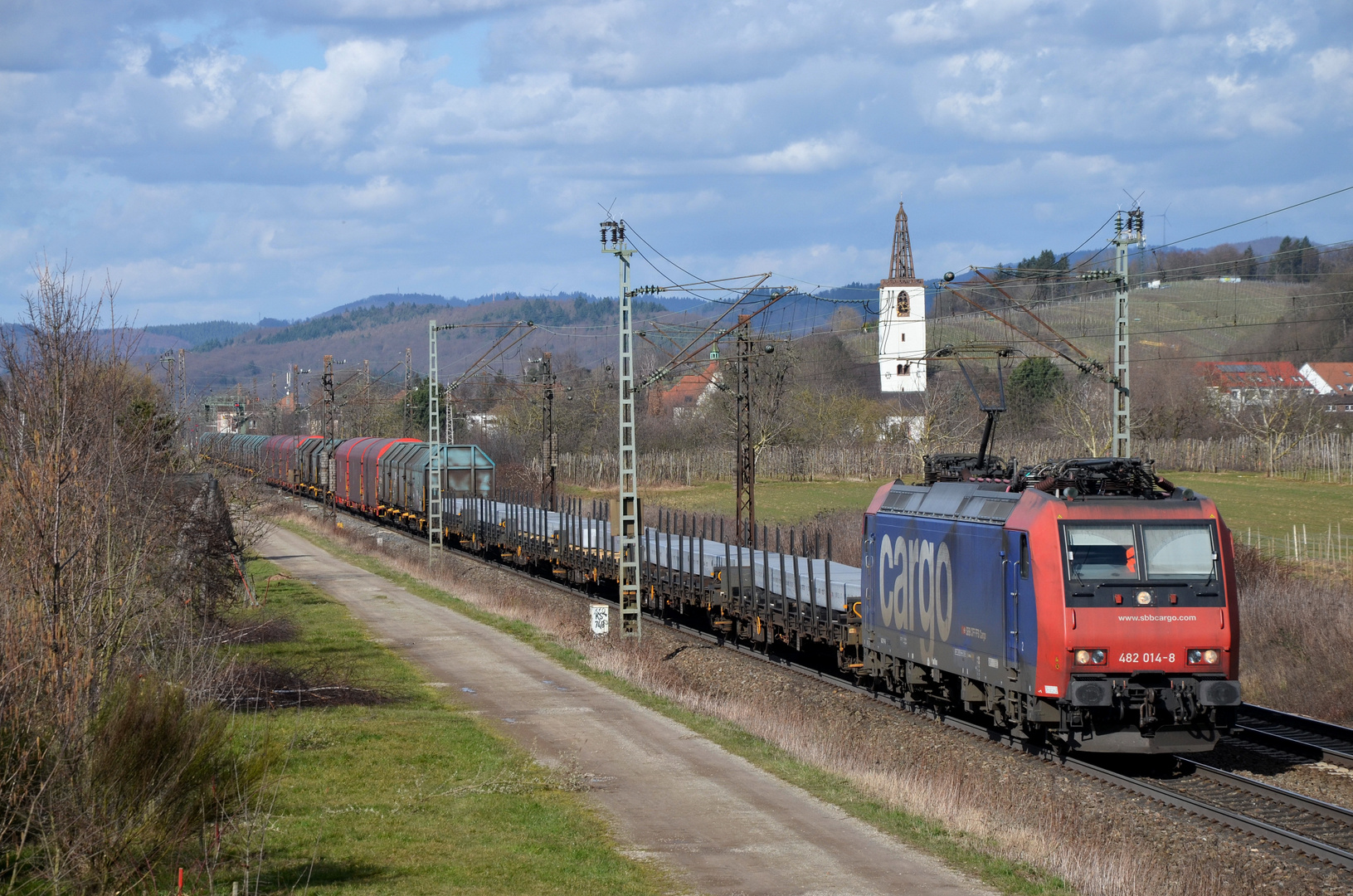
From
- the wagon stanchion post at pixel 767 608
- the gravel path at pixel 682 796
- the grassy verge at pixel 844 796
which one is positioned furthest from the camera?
the wagon stanchion post at pixel 767 608

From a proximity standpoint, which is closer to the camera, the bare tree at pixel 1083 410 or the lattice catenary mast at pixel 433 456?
the lattice catenary mast at pixel 433 456

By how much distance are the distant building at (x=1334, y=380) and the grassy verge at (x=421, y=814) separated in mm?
105290

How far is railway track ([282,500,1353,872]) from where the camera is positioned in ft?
43.6

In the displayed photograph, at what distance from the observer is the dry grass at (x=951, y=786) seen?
12.0 m

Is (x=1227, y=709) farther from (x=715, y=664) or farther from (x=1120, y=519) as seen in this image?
(x=715, y=664)

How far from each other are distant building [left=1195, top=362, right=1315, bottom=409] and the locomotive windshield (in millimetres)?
78280

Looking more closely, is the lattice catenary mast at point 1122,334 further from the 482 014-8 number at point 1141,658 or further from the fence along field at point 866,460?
the fence along field at point 866,460

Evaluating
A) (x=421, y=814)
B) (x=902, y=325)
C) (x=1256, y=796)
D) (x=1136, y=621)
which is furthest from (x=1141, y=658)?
(x=902, y=325)

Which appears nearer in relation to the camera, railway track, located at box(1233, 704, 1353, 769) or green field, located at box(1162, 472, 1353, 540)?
railway track, located at box(1233, 704, 1353, 769)

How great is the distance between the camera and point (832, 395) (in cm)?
9894

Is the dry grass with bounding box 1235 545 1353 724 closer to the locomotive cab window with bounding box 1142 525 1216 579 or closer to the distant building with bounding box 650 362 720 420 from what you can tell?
the locomotive cab window with bounding box 1142 525 1216 579

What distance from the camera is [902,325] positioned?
199ft

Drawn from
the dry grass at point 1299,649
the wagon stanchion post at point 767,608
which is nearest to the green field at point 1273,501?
the dry grass at point 1299,649

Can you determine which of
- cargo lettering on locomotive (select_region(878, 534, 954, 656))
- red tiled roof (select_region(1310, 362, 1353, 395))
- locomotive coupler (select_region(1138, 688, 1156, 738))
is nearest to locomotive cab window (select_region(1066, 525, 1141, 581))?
locomotive coupler (select_region(1138, 688, 1156, 738))
